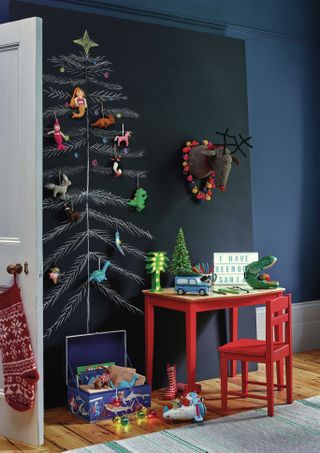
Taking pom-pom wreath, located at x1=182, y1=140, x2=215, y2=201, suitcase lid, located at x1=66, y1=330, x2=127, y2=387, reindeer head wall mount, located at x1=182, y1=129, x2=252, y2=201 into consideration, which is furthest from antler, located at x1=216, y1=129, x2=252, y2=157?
suitcase lid, located at x1=66, y1=330, x2=127, y2=387

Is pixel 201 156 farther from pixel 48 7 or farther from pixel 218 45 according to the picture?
pixel 48 7

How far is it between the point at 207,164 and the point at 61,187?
3.48ft

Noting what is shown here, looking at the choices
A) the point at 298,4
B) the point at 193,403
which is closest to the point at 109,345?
the point at 193,403

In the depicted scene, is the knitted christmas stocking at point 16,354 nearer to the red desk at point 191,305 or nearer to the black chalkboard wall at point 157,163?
the black chalkboard wall at point 157,163

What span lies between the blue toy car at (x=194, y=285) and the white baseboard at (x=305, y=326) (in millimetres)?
1463

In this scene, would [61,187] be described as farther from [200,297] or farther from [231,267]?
[231,267]

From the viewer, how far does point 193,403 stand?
3.69 m

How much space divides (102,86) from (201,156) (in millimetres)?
800

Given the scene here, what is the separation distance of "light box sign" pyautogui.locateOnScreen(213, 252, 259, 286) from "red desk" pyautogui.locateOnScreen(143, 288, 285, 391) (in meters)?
0.26

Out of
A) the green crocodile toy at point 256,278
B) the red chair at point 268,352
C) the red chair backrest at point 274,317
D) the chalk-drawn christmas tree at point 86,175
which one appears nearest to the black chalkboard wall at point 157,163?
the chalk-drawn christmas tree at point 86,175

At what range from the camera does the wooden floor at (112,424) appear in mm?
3404

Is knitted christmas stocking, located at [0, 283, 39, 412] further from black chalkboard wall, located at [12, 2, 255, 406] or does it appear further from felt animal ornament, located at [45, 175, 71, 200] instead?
felt animal ornament, located at [45, 175, 71, 200]

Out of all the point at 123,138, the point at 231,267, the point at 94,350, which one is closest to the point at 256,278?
the point at 231,267

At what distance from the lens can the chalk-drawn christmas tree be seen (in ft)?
13.3
